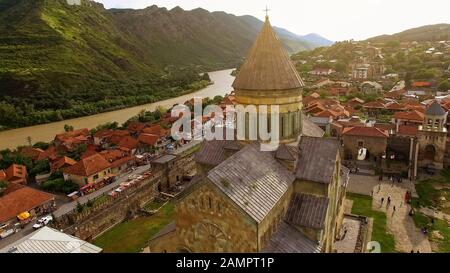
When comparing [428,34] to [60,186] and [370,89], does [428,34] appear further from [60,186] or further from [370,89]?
[60,186]

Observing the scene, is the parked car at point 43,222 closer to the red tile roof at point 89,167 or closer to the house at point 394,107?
the red tile roof at point 89,167

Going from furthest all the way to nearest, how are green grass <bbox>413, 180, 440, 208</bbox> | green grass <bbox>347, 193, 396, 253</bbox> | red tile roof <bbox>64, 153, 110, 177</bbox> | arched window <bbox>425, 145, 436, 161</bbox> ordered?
arched window <bbox>425, 145, 436, 161</bbox> < red tile roof <bbox>64, 153, 110, 177</bbox> < green grass <bbox>413, 180, 440, 208</bbox> < green grass <bbox>347, 193, 396, 253</bbox>

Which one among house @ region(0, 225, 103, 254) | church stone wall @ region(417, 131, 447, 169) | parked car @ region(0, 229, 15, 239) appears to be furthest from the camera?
church stone wall @ region(417, 131, 447, 169)

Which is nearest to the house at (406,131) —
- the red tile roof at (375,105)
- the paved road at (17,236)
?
the red tile roof at (375,105)

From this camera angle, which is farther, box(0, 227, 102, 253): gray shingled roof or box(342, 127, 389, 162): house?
box(342, 127, 389, 162): house

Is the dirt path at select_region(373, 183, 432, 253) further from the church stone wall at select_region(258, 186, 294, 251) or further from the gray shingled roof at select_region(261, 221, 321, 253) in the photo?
the church stone wall at select_region(258, 186, 294, 251)

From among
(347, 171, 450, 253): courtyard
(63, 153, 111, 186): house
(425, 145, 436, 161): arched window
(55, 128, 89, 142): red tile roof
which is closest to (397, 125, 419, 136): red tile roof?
(425, 145, 436, 161): arched window

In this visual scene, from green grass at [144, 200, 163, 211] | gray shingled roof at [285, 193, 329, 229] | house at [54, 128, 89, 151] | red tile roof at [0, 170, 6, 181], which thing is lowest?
green grass at [144, 200, 163, 211]
